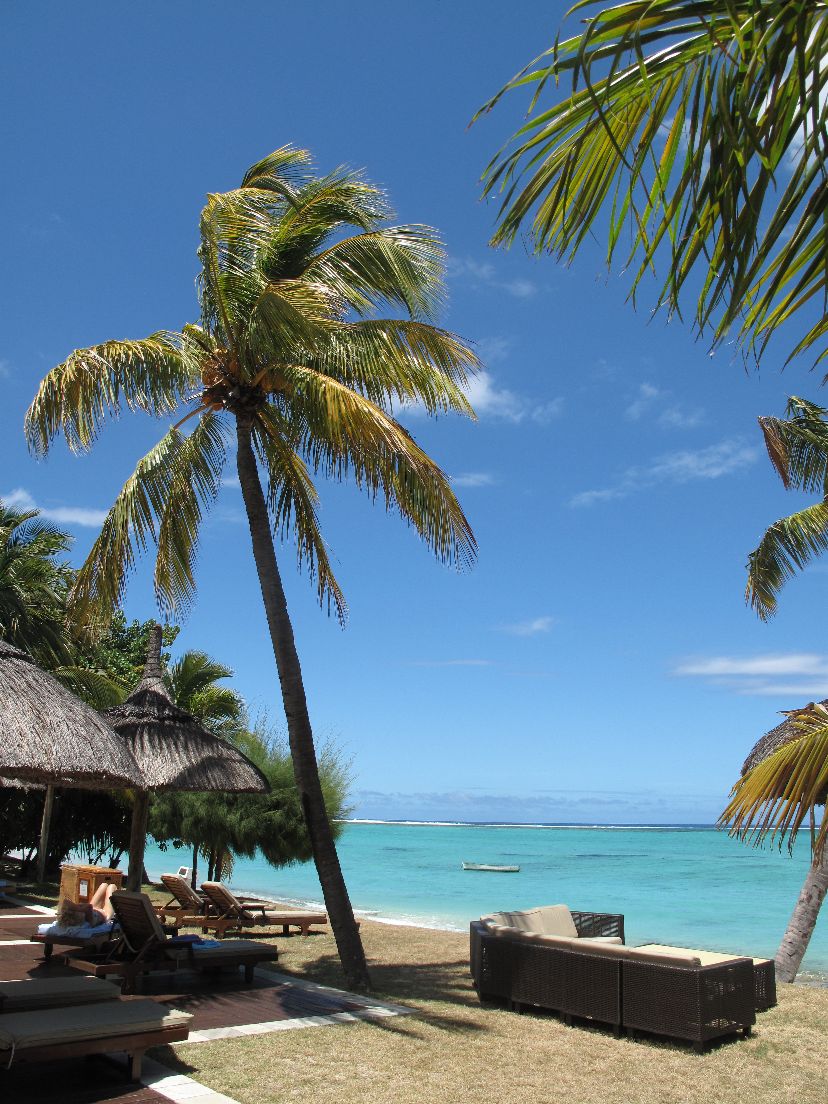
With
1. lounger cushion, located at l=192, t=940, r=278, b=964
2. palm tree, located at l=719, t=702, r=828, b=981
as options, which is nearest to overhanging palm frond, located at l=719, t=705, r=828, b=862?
palm tree, located at l=719, t=702, r=828, b=981

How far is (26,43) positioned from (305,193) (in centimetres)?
284

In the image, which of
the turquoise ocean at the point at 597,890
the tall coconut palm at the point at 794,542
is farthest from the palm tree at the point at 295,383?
the turquoise ocean at the point at 597,890

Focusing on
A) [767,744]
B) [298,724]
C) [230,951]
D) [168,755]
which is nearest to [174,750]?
[168,755]

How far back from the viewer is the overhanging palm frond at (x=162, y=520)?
31.2 feet

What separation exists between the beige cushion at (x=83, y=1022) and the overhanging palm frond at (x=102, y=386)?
18.2ft

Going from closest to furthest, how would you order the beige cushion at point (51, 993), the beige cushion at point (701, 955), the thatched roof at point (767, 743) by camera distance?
the beige cushion at point (51, 993), the beige cushion at point (701, 955), the thatched roof at point (767, 743)

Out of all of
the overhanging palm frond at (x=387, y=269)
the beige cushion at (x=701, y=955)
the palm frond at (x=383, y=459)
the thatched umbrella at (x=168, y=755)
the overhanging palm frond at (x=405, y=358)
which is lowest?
the beige cushion at (x=701, y=955)

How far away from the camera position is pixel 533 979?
761 cm

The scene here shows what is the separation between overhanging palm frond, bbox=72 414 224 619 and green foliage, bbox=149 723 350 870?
7.47 metres

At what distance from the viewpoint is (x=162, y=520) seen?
10.1 metres

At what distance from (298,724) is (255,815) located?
9051mm

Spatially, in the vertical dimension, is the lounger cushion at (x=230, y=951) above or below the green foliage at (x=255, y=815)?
below

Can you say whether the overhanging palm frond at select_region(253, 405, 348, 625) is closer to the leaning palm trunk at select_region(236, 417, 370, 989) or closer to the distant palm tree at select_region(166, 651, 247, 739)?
the leaning palm trunk at select_region(236, 417, 370, 989)

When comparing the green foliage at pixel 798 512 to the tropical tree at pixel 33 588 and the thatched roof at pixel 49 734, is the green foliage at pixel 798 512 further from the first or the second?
the tropical tree at pixel 33 588
